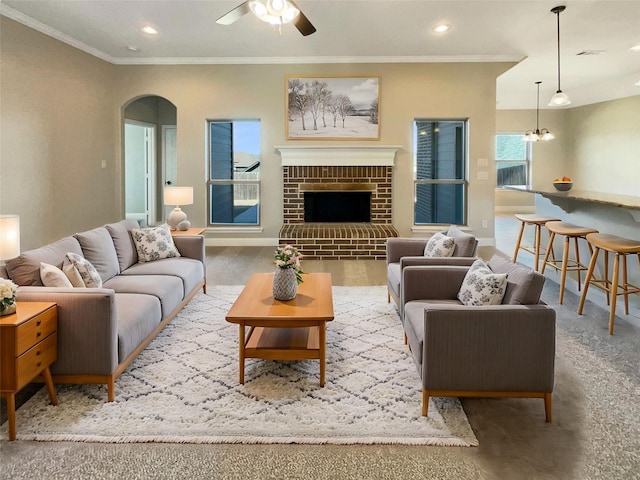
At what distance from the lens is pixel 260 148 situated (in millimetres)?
7355

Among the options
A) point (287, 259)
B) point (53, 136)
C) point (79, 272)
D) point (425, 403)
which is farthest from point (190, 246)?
point (425, 403)

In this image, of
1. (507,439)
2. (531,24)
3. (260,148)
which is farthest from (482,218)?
(507,439)

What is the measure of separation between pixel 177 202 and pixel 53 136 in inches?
79.7

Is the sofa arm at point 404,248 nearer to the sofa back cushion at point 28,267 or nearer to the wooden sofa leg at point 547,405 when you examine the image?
the wooden sofa leg at point 547,405

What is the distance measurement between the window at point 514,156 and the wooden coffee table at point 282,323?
10.5 metres

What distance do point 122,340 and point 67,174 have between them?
448 cm

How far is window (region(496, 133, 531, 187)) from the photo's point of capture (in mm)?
12117

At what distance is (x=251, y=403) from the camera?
2.50 metres

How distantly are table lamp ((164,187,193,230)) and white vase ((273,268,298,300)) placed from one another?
2325mm

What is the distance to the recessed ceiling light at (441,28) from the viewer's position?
5508 mm

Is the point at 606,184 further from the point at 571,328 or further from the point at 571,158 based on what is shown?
the point at 571,328

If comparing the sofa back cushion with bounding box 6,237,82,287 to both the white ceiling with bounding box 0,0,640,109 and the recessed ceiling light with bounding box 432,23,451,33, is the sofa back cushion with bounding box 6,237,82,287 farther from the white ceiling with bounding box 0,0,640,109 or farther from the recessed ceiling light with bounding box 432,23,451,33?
the recessed ceiling light with bounding box 432,23,451,33

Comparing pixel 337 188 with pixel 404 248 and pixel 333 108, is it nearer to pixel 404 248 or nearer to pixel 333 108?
pixel 333 108

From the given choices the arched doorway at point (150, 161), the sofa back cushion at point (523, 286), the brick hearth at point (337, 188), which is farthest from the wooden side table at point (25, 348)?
the arched doorway at point (150, 161)
